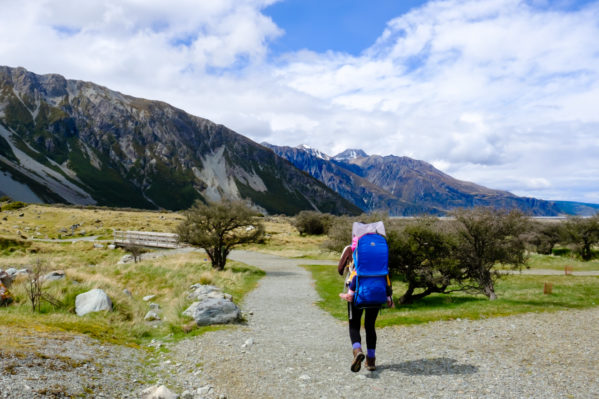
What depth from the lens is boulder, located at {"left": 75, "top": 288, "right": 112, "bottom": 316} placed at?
39.5 ft

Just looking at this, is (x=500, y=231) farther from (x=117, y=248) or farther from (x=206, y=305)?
(x=117, y=248)

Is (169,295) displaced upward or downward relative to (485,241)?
downward

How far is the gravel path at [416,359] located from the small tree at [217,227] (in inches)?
662

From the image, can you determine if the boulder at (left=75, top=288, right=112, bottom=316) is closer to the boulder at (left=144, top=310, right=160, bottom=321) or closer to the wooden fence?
the boulder at (left=144, top=310, right=160, bottom=321)

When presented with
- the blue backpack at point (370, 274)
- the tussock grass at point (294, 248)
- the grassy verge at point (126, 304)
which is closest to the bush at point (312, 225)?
the tussock grass at point (294, 248)

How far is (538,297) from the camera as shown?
699 inches

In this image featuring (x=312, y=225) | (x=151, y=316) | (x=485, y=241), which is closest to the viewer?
(x=151, y=316)

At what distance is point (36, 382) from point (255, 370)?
3.88 m

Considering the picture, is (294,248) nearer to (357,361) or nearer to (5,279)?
(5,279)

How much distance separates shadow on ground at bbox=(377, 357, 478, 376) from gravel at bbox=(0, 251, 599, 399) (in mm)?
20

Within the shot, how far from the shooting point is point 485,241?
17.6 m

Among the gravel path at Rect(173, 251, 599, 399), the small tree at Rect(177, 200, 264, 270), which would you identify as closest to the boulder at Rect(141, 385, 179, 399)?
the gravel path at Rect(173, 251, 599, 399)

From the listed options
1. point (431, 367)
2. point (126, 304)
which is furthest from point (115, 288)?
point (431, 367)

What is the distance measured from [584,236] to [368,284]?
58486 millimetres
